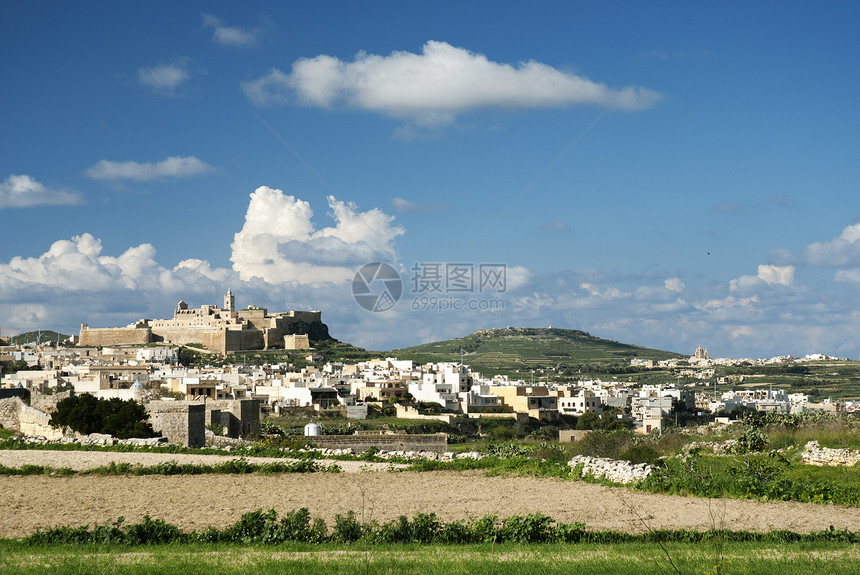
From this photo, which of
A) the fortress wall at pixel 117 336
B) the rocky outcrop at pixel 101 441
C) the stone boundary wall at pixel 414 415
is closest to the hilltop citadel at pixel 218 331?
the fortress wall at pixel 117 336

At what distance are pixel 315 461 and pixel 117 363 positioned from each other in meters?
67.0

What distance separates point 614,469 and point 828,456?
4.21m

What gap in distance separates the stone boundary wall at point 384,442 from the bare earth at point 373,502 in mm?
15539

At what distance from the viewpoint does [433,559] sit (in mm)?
7148

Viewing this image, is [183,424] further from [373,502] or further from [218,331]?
[218,331]

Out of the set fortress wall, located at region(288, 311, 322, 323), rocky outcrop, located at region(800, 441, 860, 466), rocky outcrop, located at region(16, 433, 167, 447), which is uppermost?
fortress wall, located at region(288, 311, 322, 323)

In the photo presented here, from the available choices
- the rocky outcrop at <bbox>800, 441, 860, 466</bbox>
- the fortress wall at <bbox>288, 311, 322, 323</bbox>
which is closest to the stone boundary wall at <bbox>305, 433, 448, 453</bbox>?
the rocky outcrop at <bbox>800, 441, 860, 466</bbox>

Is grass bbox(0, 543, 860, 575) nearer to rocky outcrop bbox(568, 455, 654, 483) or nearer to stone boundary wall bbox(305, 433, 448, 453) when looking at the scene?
rocky outcrop bbox(568, 455, 654, 483)

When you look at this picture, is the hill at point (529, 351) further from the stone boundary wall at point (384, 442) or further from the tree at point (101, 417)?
the tree at point (101, 417)

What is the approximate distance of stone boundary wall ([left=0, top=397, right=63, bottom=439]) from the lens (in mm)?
21781

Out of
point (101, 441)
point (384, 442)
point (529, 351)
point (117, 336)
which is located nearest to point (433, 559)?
point (101, 441)

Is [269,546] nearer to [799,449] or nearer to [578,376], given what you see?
[799,449]

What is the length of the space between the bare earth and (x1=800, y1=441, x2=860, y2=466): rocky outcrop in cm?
418

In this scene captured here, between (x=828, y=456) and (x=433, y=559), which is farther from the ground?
(x=433, y=559)
